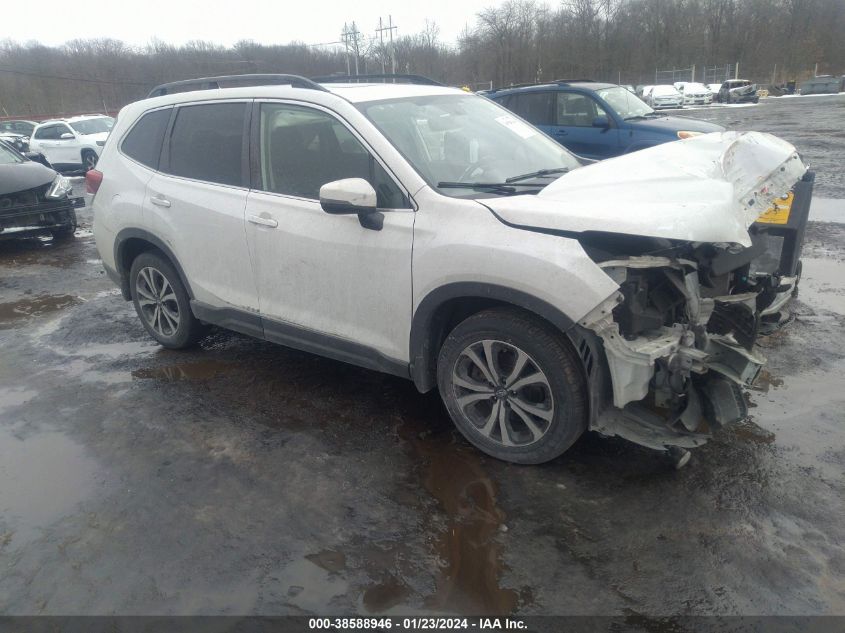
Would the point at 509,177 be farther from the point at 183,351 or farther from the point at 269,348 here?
the point at 183,351

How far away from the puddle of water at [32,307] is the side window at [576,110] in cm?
783

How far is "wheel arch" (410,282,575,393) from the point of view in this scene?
2.93 meters

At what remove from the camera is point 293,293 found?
3947 millimetres

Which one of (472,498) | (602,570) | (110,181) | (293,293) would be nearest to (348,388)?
(293,293)

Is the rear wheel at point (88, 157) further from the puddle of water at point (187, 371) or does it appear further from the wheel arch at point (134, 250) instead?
the puddle of water at point (187, 371)

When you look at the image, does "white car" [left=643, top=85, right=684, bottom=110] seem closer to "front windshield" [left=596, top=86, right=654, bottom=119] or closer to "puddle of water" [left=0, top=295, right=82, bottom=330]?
"front windshield" [left=596, top=86, right=654, bottom=119]

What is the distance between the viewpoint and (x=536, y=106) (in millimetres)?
10812

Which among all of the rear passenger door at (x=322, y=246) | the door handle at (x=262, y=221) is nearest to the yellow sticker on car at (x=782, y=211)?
the rear passenger door at (x=322, y=246)

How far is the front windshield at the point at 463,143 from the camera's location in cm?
356

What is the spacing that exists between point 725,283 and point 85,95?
63931mm

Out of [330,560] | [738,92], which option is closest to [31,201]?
[330,560]

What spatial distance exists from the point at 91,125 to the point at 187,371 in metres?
18.4

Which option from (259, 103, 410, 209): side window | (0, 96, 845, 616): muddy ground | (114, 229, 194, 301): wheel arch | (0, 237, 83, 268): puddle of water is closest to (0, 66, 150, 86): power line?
(0, 237, 83, 268): puddle of water

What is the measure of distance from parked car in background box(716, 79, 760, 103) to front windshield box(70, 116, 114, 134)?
3676 cm
